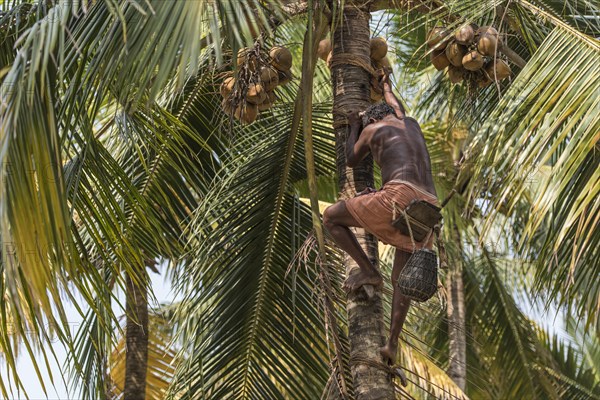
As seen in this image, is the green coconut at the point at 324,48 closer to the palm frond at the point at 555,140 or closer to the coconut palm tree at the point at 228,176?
the coconut palm tree at the point at 228,176

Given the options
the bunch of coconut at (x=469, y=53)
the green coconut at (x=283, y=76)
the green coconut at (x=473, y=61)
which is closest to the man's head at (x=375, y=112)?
the bunch of coconut at (x=469, y=53)

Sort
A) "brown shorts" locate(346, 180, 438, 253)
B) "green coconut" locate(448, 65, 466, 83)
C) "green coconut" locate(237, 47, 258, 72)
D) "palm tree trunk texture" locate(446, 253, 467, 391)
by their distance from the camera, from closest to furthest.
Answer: "brown shorts" locate(346, 180, 438, 253)
"green coconut" locate(237, 47, 258, 72)
"green coconut" locate(448, 65, 466, 83)
"palm tree trunk texture" locate(446, 253, 467, 391)

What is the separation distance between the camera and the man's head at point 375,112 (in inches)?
216

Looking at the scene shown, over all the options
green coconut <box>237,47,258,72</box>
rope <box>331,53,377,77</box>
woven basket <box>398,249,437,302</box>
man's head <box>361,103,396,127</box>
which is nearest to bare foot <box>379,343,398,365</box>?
woven basket <box>398,249,437,302</box>

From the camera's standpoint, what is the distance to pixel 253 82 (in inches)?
242

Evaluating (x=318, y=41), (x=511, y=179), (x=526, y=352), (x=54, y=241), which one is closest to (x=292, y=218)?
(x=318, y=41)

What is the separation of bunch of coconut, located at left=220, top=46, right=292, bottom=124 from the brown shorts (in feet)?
3.72

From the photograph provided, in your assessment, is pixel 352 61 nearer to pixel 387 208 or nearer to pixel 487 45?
pixel 487 45

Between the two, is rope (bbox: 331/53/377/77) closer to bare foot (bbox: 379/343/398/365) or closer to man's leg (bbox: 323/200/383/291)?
man's leg (bbox: 323/200/383/291)

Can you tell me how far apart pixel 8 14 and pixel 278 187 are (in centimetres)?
235

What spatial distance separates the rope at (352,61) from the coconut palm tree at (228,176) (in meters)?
0.02

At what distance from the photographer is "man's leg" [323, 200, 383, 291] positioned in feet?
17.1

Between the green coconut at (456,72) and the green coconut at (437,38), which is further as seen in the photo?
the green coconut at (456,72)

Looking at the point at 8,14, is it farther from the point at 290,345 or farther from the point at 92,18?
the point at 290,345
